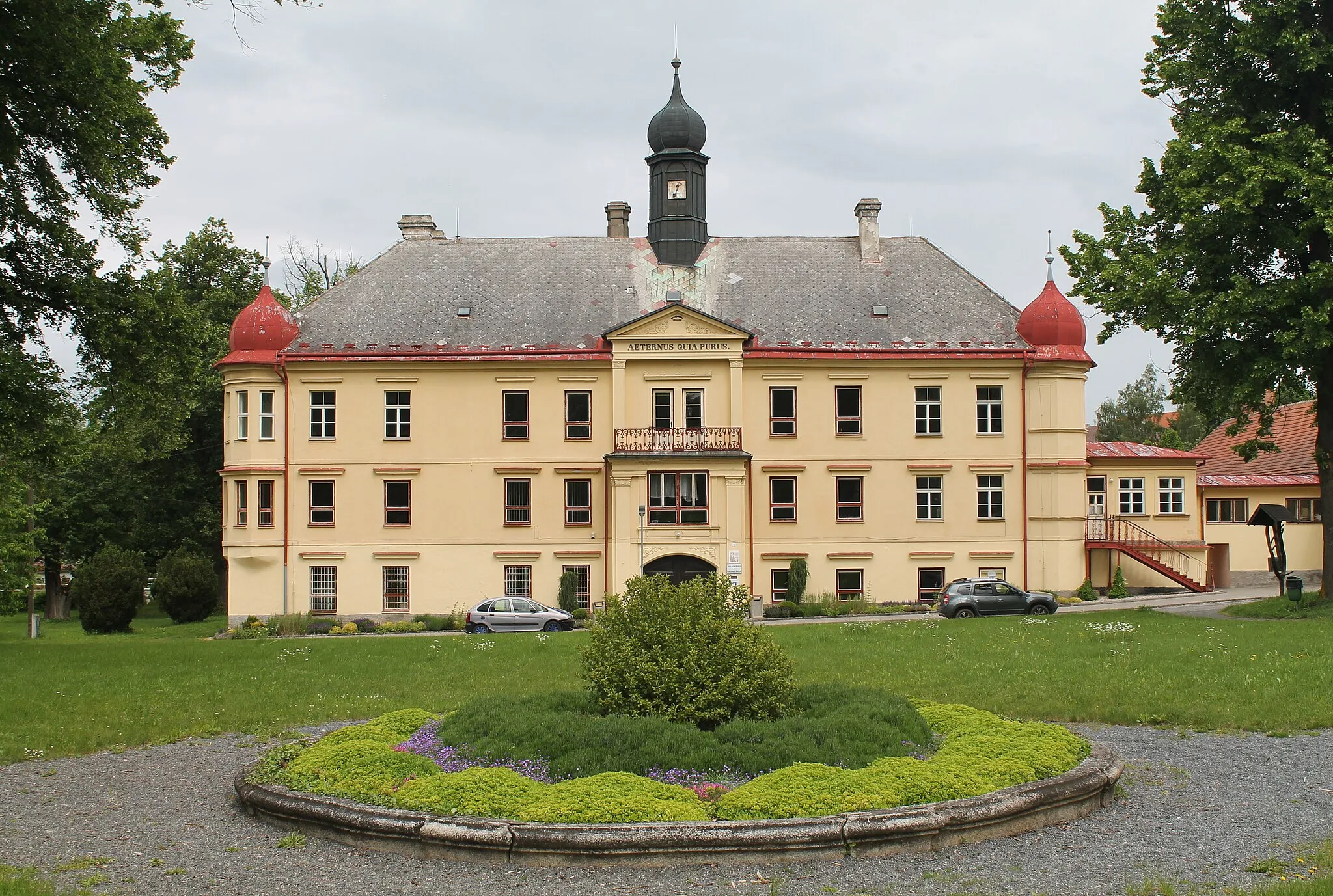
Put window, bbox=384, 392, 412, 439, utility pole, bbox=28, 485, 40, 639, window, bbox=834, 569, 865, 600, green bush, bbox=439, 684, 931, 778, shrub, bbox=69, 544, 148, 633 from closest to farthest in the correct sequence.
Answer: green bush, bbox=439, 684, 931, 778, window, bbox=834, 569, 865, 600, window, bbox=384, 392, 412, 439, shrub, bbox=69, 544, 148, 633, utility pole, bbox=28, 485, 40, 639

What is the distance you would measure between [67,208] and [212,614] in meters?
29.5

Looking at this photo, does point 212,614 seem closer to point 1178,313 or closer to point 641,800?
point 1178,313

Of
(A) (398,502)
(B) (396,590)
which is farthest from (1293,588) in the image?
(A) (398,502)

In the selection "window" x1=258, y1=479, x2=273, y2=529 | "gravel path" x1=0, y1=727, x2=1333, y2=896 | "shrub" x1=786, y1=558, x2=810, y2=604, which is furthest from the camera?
"window" x1=258, y1=479, x2=273, y2=529

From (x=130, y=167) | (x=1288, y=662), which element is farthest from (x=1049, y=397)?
(x=130, y=167)

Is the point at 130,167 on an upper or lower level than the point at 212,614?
upper

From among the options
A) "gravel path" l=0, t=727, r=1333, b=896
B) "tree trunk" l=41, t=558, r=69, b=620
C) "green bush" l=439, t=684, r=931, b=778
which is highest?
"green bush" l=439, t=684, r=931, b=778

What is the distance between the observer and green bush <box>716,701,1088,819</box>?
9.33 m

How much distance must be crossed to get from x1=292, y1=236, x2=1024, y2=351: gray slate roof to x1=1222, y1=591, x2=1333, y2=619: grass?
520 inches

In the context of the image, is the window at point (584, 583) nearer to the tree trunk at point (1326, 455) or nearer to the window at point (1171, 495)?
the window at point (1171, 495)

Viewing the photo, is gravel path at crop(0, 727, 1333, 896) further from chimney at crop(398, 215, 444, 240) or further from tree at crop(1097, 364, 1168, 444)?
tree at crop(1097, 364, 1168, 444)

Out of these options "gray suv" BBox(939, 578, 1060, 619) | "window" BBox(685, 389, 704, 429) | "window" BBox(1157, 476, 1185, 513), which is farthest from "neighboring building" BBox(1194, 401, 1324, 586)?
"window" BBox(685, 389, 704, 429)

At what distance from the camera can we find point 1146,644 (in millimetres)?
21625

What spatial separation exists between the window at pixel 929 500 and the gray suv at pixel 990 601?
4903 mm
